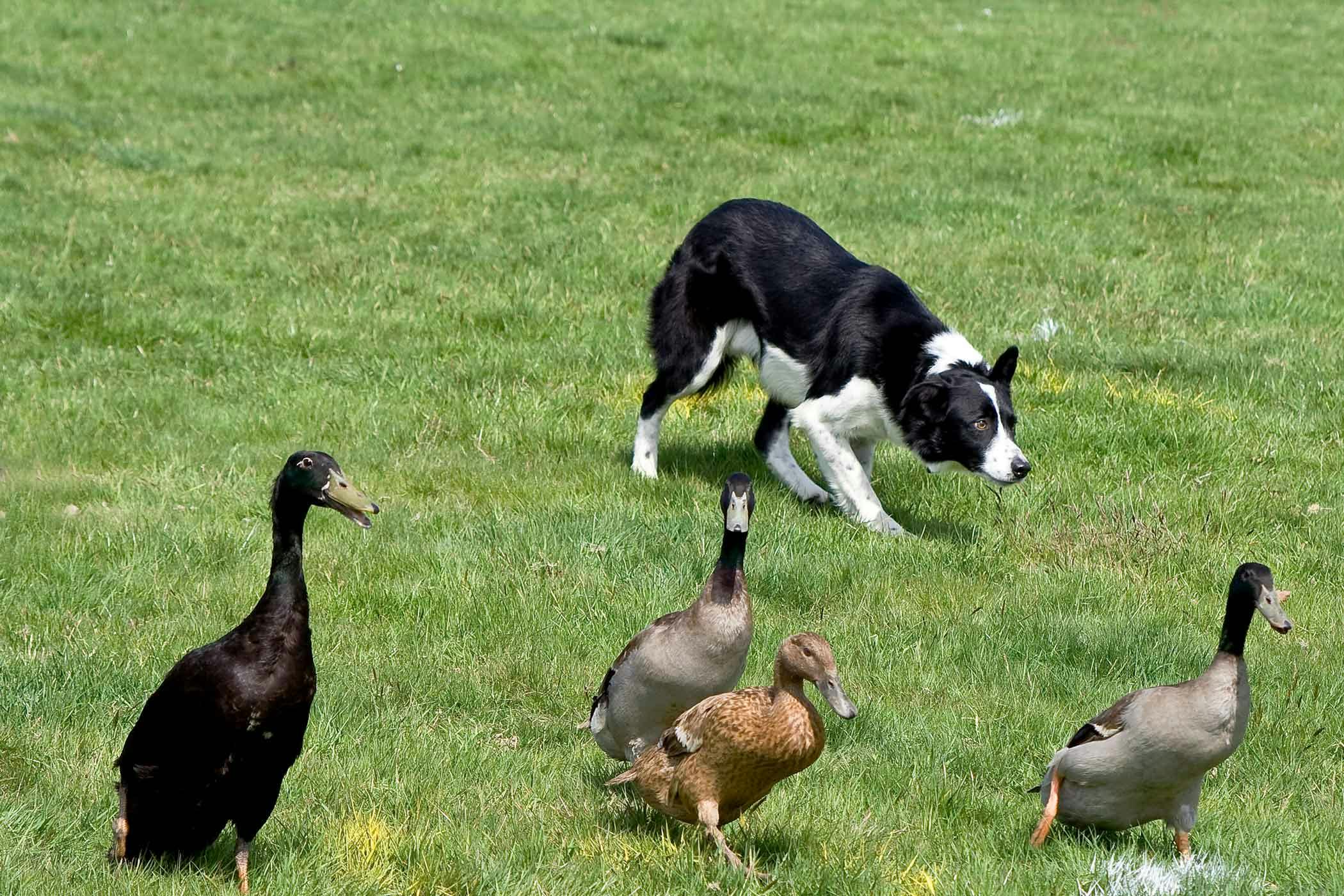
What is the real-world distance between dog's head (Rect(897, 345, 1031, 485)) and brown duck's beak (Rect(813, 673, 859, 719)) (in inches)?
155

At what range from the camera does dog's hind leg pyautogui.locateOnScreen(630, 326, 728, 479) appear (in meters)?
9.22

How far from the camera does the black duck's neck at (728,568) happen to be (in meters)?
4.79

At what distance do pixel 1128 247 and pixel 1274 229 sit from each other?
5.51ft

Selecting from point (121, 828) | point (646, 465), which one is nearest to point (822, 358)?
point (646, 465)

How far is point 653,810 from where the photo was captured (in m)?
5.18

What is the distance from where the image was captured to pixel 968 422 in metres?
8.14

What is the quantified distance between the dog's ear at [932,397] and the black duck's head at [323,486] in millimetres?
4656

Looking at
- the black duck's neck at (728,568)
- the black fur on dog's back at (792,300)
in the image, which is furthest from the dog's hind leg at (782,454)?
the black duck's neck at (728,568)

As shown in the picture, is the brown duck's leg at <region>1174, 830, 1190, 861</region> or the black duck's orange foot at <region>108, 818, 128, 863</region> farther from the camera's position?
the brown duck's leg at <region>1174, 830, 1190, 861</region>

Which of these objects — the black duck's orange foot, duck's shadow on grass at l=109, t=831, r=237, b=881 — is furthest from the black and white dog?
the black duck's orange foot

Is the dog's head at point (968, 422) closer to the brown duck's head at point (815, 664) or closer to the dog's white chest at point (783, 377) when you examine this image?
the dog's white chest at point (783, 377)

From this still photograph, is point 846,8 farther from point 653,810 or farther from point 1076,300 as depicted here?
point 653,810

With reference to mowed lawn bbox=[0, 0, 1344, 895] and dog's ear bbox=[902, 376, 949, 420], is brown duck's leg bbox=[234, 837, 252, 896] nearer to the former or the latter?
mowed lawn bbox=[0, 0, 1344, 895]

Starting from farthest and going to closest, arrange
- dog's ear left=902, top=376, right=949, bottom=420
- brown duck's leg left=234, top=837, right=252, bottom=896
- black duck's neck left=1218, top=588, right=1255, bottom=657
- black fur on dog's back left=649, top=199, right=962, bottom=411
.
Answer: black fur on dog's back left=649, top=199, right=962, bottom=411 → dog's ear left=902, top=376, right=949, bottom=420 → black duck's neck left=1218, top=588, right=1255, bottom=657 → brown duck's leg left=234, top=837, right=252, bottom=896
